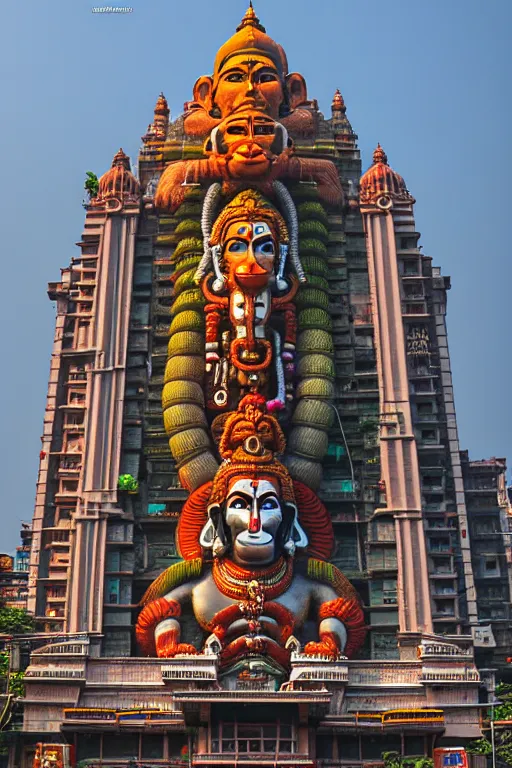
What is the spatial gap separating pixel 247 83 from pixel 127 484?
12911 millimetres

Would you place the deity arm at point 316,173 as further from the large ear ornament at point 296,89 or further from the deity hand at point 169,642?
the deity hand at point 169,642

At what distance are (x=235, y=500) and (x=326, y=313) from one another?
24.8 ft

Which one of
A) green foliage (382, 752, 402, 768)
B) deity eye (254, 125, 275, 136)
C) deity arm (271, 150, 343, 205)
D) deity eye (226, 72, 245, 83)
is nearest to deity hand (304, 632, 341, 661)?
green foliage (382, 752, 402, 768)

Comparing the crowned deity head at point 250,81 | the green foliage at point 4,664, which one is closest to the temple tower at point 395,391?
the crowned deity head at point 250,81

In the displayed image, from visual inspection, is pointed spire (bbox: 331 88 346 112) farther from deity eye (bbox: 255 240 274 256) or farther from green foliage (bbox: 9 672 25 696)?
green foliage (bbox: 9 672 25 696)

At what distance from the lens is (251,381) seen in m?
35.2

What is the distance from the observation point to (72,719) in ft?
101

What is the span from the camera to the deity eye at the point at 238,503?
3250 cm

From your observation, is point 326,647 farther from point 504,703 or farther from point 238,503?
point 504,703

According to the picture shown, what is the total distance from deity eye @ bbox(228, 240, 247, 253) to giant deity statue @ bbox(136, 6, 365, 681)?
0.04 meters

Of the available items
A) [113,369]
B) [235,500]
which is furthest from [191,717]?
[113,369]

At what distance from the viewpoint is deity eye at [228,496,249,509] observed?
3250 centimetres

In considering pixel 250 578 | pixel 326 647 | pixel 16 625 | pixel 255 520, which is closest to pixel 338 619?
pixel 326 647

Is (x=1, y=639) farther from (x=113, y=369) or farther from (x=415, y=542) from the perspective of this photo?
(x=415, y=542)
